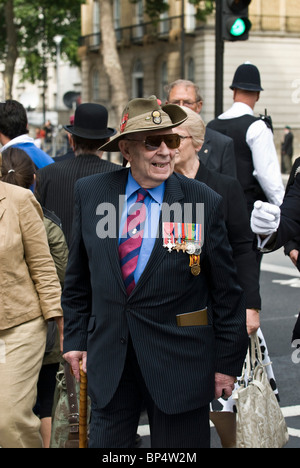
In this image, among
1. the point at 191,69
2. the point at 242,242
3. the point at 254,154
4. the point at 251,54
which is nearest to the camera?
the point at 242,242

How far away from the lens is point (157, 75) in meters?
51.9

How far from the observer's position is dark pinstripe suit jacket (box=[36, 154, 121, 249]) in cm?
589

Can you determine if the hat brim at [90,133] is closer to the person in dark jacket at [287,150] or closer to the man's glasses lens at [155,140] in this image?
the man's glasses lens at [155,140]

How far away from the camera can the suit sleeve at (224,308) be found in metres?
3.82

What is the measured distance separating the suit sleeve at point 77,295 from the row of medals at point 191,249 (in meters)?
0.45

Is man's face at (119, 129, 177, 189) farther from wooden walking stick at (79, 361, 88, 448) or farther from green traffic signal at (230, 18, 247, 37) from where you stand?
green traffic signal at (230, 18, 247, 37)

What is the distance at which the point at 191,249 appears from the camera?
372cm

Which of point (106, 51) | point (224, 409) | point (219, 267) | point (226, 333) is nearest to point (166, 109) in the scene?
point (219, 267)

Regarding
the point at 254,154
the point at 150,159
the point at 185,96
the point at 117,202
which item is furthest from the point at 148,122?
the point at 254,154

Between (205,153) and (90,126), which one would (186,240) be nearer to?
(90,126)

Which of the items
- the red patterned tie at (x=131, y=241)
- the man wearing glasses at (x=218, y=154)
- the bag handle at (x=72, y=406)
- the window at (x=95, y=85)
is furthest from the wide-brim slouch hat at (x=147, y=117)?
the window at (x=95, y=85)

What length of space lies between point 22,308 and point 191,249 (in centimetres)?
119

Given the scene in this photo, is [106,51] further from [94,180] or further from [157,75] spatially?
[94,180]
